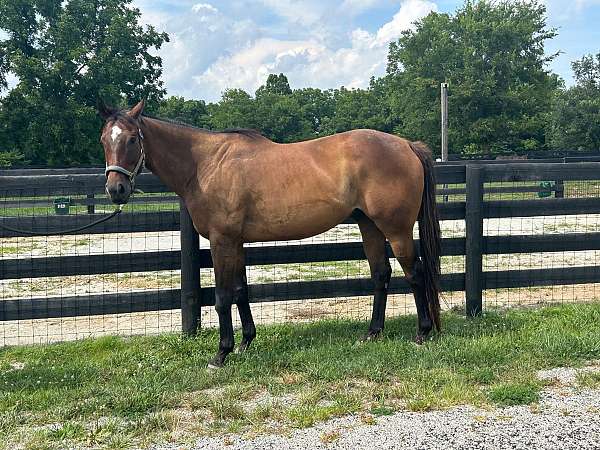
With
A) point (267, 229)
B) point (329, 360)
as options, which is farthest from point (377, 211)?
point (329, 360)

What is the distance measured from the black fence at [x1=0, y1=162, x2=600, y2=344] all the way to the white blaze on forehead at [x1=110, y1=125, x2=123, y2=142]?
982mm

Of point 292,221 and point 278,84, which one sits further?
point 278,84

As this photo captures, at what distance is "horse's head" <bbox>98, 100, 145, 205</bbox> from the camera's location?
4.31 meters

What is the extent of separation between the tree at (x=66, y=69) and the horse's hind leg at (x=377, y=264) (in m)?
24.2

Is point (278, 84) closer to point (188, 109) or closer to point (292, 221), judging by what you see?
point (188, 109)

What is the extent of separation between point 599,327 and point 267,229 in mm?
3045

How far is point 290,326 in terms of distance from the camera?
5.50 m

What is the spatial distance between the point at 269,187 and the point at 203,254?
1162 mm

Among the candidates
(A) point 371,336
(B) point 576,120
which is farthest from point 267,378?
(B) point 576,120

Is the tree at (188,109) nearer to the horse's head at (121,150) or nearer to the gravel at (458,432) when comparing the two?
the horse's head at (121,150)

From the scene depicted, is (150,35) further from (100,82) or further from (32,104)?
(32,104)

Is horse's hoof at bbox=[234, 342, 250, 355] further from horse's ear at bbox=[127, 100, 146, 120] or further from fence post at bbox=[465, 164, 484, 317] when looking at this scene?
fence post at bbox=[465, 164, 484, 317]

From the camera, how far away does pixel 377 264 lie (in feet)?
17.1

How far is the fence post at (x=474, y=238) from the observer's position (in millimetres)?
5836
